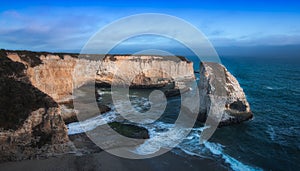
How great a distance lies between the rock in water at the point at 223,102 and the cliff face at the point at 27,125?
1526cm

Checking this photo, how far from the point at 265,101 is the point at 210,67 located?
471 inches

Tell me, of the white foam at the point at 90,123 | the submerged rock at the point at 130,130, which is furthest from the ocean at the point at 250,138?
the submerged rock at the point at 130,130

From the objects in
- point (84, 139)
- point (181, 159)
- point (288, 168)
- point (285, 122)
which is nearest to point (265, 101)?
point (285, 122)

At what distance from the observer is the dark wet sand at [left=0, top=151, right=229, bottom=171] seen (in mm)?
13852

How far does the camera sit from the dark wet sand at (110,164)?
45.4 feet

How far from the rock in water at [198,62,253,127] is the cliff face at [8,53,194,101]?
15785mm

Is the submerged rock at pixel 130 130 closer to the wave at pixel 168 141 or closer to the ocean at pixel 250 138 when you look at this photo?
the wave at pixel 168 141

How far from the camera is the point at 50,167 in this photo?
14.0 m

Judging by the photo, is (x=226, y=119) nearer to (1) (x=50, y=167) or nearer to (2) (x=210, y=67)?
(2) (x=210, y=67)

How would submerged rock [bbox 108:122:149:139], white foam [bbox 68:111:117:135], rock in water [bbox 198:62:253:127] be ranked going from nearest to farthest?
submerged rock [bbox 108:122:149:139], white foam [bbox 68:111:117:135], rock in water [bbox 198:62:253:127]

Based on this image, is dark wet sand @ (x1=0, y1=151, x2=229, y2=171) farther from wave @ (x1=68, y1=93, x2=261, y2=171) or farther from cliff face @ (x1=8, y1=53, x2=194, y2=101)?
cliff face @ (x1=8, y1=53, x2=194, y2=101)

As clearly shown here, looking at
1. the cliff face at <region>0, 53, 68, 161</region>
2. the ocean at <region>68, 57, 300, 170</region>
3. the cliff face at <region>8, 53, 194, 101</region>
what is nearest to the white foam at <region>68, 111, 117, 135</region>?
the ocean at <region>68, 57, 300, 170</region>

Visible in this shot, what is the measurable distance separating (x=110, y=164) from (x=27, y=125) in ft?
20.8

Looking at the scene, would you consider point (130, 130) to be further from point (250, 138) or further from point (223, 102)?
point (250, 138)
